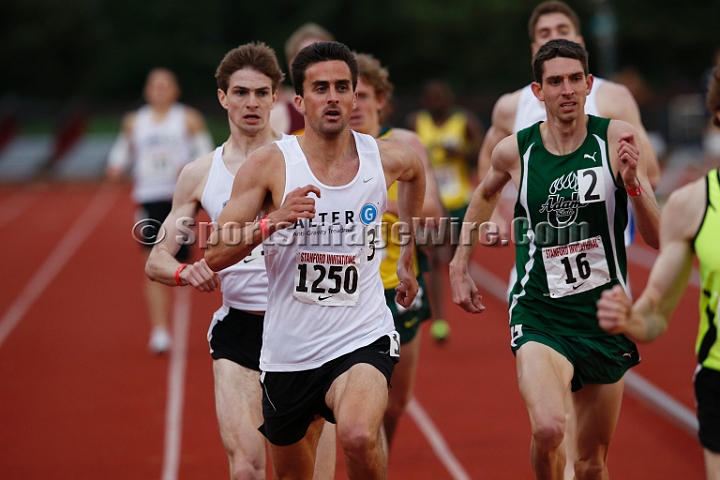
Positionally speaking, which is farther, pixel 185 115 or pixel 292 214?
pixel 185 115

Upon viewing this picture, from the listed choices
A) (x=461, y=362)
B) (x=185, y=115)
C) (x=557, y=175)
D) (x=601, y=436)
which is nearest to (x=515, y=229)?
(x=557, y=175)

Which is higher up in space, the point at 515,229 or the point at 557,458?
the point at 515,229

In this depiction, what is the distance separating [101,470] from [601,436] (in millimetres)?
3434

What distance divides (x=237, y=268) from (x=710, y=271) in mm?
2211

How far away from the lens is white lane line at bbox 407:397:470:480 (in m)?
6.17

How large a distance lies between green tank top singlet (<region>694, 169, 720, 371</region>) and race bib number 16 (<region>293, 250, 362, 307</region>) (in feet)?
4.45

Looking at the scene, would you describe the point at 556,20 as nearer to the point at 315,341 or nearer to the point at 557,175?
the point at 557,175

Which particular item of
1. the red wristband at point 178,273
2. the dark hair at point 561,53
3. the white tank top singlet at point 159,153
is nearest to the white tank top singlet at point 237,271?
the red wristband at point 178,273

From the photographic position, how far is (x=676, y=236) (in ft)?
10.5

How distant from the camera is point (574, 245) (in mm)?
4305

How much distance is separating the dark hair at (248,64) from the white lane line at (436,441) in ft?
8.91

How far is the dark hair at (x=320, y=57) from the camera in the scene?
13.4 feet

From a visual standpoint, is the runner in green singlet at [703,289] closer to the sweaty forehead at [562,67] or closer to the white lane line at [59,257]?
the sweaty forehead at [562,67]

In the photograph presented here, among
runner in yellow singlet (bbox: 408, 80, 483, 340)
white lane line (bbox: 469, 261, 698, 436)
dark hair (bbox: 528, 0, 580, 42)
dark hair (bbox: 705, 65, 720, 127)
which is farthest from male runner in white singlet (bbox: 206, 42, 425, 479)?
runner in yellow singlet (bbox: 408, 80, 483, 340)
